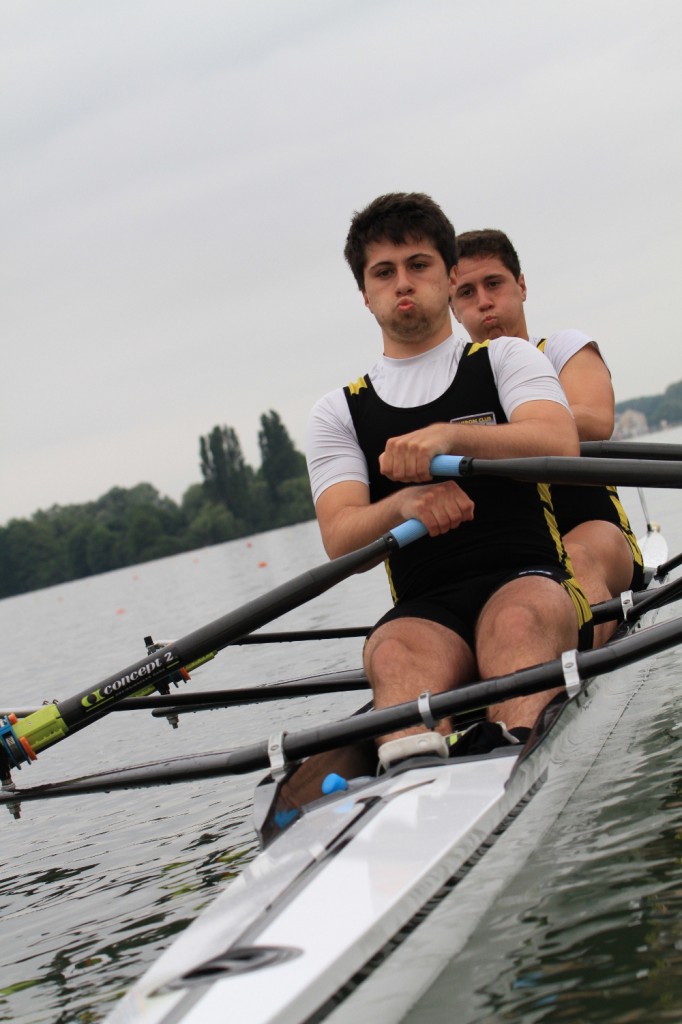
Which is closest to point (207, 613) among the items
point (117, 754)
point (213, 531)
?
point (117, 754)

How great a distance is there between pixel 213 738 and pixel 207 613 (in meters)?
13.2

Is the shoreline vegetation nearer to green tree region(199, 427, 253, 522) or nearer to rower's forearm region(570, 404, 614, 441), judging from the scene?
green tree region(199, 427, 253, 522)

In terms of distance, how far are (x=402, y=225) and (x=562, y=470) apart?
3.57 feet

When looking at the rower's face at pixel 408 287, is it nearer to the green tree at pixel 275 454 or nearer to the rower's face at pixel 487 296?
the rower's face at pixel 487 296

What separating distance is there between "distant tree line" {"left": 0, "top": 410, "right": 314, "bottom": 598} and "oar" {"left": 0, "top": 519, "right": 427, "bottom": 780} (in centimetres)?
9100

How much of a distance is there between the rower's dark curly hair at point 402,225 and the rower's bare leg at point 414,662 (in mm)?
1360

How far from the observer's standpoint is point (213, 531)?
317 ft

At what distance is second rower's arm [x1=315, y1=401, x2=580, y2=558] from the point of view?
12.1ft

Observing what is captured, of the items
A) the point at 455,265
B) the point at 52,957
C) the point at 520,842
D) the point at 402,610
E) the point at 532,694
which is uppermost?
the point at 455,265

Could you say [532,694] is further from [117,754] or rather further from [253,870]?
[117,754]

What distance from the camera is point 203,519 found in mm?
97062

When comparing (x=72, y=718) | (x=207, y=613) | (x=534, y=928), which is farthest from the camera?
(x=207, y=613)

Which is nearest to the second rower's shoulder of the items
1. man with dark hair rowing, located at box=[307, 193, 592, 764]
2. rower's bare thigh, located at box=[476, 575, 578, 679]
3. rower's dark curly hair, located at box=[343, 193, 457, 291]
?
man with dark hair rowing, located at box=[307, 193, 592, 764]

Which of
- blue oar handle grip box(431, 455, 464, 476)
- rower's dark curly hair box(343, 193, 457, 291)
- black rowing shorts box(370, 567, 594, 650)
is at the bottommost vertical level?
black rowing shorts box(370, 567, 594, 650)
